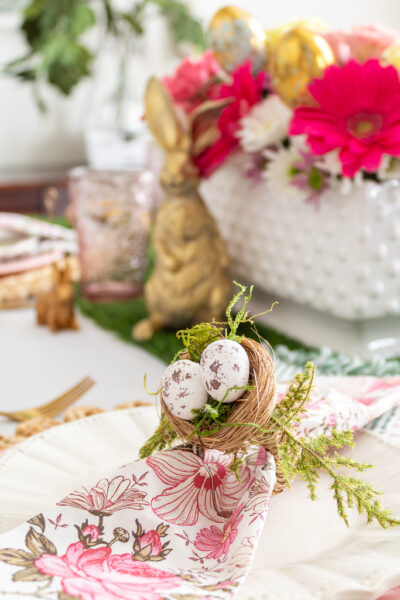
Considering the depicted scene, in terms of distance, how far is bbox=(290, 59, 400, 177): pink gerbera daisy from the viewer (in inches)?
24.9

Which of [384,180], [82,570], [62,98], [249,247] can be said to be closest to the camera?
[82,570]

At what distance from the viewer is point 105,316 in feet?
2.97

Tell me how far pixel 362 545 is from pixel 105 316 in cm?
61

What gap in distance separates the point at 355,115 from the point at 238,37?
212mm

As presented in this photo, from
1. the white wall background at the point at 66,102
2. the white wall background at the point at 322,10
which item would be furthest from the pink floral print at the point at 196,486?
the white wall background at the point at 322,10

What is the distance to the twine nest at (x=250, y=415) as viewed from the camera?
35cm

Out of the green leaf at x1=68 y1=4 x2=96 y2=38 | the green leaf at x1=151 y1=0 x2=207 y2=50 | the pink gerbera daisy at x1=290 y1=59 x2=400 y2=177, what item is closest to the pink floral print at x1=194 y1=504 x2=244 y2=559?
the pink gerbera daisy at x1=290 y1=59 x2=400 y2=177

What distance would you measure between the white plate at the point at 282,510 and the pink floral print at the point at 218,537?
0.06ft

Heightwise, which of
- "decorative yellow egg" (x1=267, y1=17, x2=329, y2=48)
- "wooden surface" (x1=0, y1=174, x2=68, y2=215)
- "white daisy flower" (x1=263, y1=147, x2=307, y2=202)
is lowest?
"wooden surface" (x1=0, y1=174, x2=68, y2=215)

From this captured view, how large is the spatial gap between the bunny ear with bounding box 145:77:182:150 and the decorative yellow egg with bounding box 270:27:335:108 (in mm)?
125

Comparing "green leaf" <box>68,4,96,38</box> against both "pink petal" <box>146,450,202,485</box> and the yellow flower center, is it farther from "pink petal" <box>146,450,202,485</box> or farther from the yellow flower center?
"pink petal" <box>146,450,202,485</box>

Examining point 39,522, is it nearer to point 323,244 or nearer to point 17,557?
point 17,557

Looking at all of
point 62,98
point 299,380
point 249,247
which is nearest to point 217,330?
point 299,380

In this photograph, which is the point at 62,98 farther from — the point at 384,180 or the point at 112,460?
the point at 112,460
